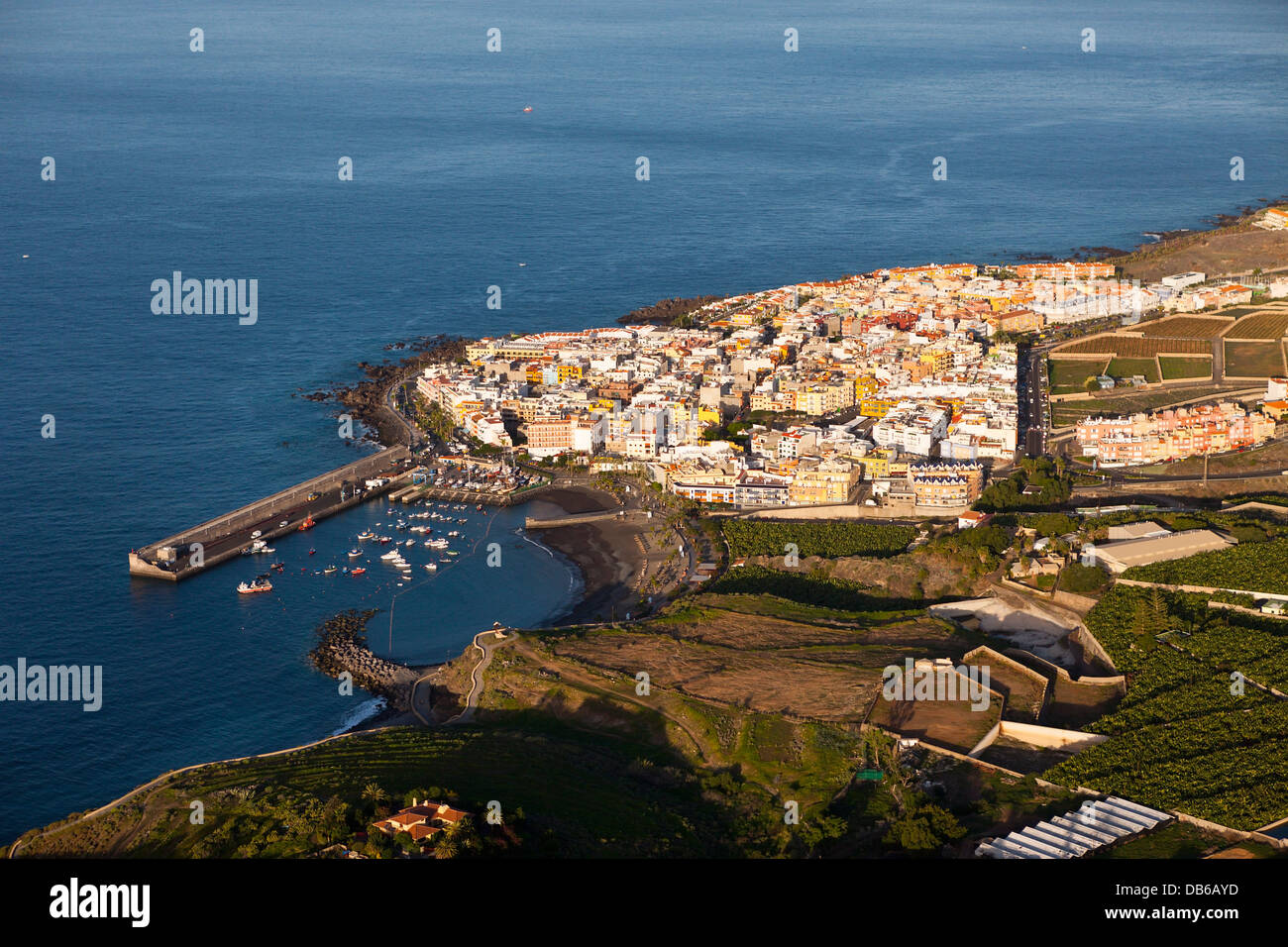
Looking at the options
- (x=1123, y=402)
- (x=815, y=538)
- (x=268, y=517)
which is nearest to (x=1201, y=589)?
(x=815, y=538)

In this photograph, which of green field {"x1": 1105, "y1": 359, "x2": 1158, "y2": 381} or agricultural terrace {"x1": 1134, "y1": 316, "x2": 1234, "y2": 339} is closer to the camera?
green field {"x1": 1105, "y1": 359, "x2": 1158, "y2": 381}

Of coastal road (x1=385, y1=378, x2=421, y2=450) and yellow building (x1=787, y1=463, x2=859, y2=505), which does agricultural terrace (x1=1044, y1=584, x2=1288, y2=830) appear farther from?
coastal road (x1=385, y1=378, x2=421, y2=450)

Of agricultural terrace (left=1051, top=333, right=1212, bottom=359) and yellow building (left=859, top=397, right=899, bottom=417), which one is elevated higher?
agricultural terrace (left=1051, top=333, right=1212, bottom=359)

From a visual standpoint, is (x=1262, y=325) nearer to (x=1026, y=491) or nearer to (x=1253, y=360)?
(x=1253, y=360)

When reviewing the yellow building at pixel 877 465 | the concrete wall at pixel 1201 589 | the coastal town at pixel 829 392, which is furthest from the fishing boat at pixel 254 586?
the concrete wall at pixel 1201 589

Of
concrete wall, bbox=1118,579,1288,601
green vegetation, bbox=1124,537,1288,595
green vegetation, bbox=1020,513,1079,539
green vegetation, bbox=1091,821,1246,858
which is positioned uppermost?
green vegetation, bbox=1020,513,1079,539

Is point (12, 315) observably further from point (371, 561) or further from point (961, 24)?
point (961, 24)

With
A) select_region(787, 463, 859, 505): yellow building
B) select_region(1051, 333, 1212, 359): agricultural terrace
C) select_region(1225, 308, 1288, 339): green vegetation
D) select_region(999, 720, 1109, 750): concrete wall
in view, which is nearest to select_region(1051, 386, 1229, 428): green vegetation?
select_region(1051, 333, 1212, 359): agricultural terrace

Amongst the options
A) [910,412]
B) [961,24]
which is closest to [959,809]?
[910,412]
